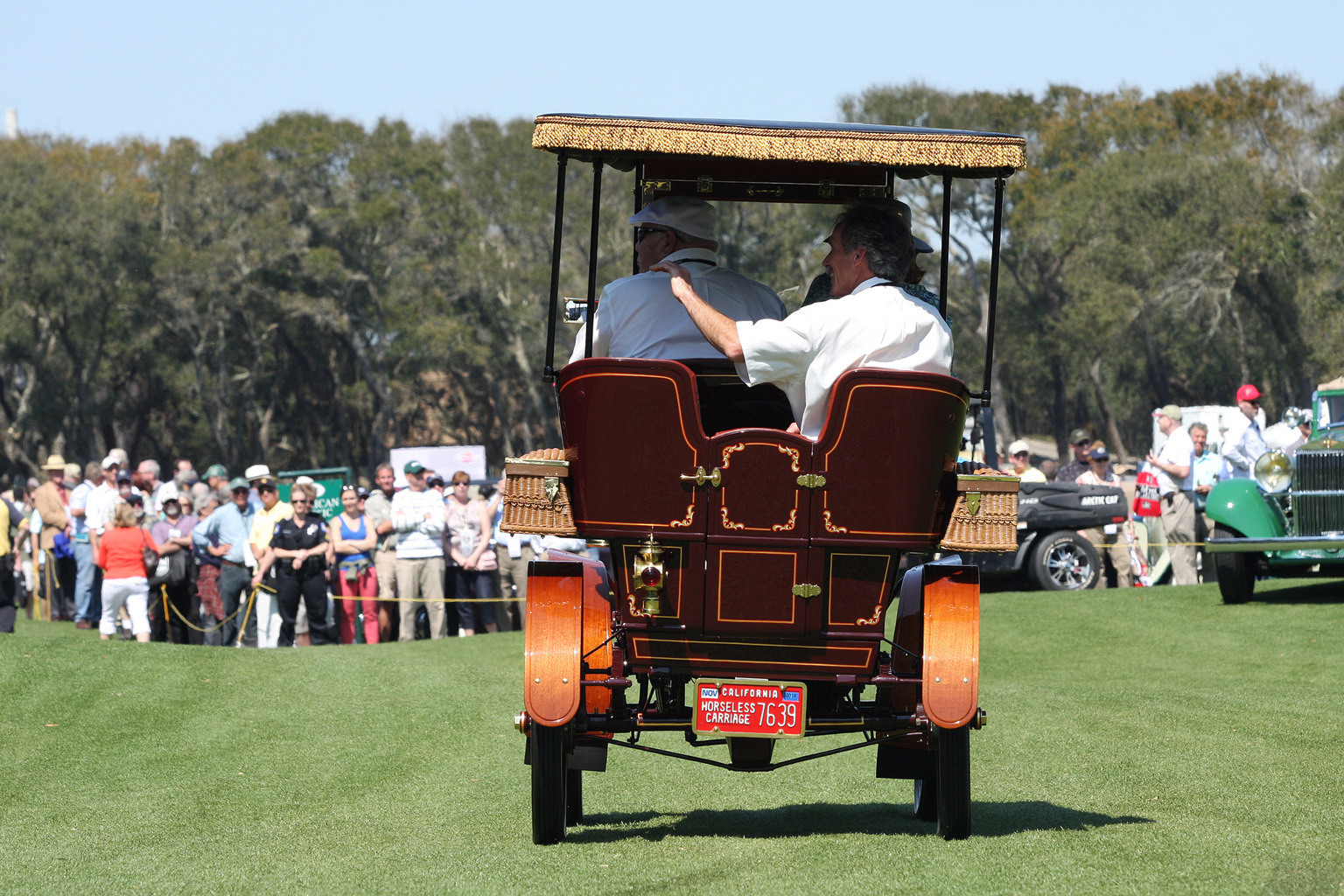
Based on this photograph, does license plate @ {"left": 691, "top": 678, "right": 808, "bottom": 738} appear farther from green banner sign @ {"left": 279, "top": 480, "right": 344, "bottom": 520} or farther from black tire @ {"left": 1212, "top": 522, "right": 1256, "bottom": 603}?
green banner sign @ {"left": 279, "top": 480, "right": 344, "bottom": 520}

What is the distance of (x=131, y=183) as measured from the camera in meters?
55.1

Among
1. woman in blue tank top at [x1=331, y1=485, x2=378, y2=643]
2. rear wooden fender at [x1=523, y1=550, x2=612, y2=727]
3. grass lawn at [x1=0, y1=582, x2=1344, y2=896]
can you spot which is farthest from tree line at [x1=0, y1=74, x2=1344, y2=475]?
rear wooden fender at [x1=523, y1=550, x2=612, y2=727]

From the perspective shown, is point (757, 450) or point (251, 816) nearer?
point (757, 450)

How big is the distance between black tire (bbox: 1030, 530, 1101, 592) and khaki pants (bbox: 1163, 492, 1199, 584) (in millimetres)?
847

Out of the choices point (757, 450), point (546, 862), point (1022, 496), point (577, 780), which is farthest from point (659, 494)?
point (1022, 496)

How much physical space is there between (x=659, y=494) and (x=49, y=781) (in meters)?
4.58

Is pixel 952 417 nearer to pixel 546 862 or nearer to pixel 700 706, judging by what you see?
pixel 700 706

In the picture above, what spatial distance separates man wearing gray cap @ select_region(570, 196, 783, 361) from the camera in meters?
5.79

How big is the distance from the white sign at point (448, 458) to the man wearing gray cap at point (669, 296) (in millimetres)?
25422

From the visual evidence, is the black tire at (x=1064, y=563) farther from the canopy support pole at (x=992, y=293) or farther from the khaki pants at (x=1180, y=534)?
the canopy support pole at (x=992, y=293)

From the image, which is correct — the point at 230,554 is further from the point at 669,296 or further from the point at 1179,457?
the point at 669,296

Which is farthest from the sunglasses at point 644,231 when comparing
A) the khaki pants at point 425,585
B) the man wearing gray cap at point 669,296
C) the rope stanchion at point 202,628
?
the rope stanchion at point 202,628

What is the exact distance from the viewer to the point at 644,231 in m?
6.24

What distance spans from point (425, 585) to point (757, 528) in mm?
11632
